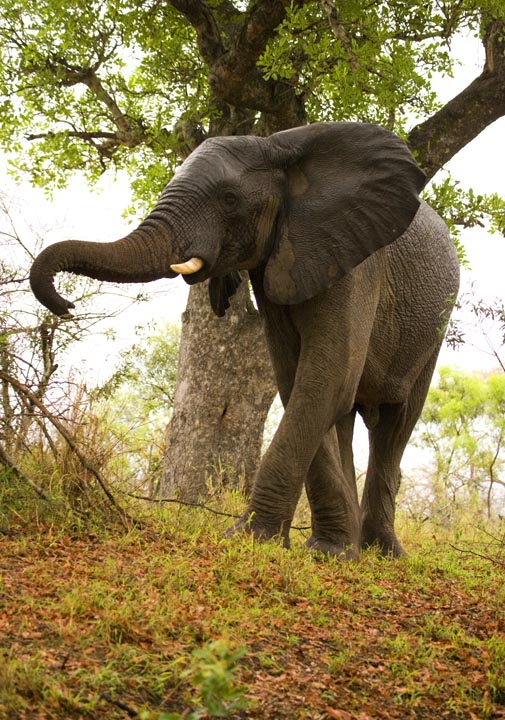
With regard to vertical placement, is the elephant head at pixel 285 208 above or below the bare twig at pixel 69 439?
above

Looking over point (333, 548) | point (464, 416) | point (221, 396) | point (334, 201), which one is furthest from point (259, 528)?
point (464, 416)

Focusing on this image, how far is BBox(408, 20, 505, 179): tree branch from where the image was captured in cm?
1215

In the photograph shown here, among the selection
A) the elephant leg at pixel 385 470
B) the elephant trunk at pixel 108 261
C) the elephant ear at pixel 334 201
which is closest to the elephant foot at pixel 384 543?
the elephant leg at pixel 385 470

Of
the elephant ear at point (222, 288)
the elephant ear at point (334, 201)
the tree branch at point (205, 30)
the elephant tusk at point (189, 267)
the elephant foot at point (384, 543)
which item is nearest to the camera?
the elephant tusk at point (189, 267)

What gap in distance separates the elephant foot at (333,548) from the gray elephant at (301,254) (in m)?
0.01

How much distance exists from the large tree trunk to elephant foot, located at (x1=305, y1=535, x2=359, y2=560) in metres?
4.50

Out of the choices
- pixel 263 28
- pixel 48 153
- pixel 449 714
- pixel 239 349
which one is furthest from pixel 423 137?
pixel 449 714

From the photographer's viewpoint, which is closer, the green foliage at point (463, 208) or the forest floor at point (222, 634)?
the forest floor at point (222, 634)

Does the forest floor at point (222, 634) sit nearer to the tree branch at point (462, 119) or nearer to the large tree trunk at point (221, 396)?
the large tree trunk at point (221, 396)

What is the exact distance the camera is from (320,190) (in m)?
7.09

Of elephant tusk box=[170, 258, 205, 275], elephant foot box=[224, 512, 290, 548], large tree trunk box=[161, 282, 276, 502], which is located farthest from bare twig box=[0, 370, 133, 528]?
large tree trunk box=[161, 282, 276, 502]

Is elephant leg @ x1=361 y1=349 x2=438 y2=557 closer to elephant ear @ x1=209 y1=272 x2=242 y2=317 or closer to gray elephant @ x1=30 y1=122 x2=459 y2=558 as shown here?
gray elephant @ x1=30 y1=122 x2=459 y2=558

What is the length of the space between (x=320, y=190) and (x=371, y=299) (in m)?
0.96

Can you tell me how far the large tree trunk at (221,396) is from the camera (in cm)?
1209
